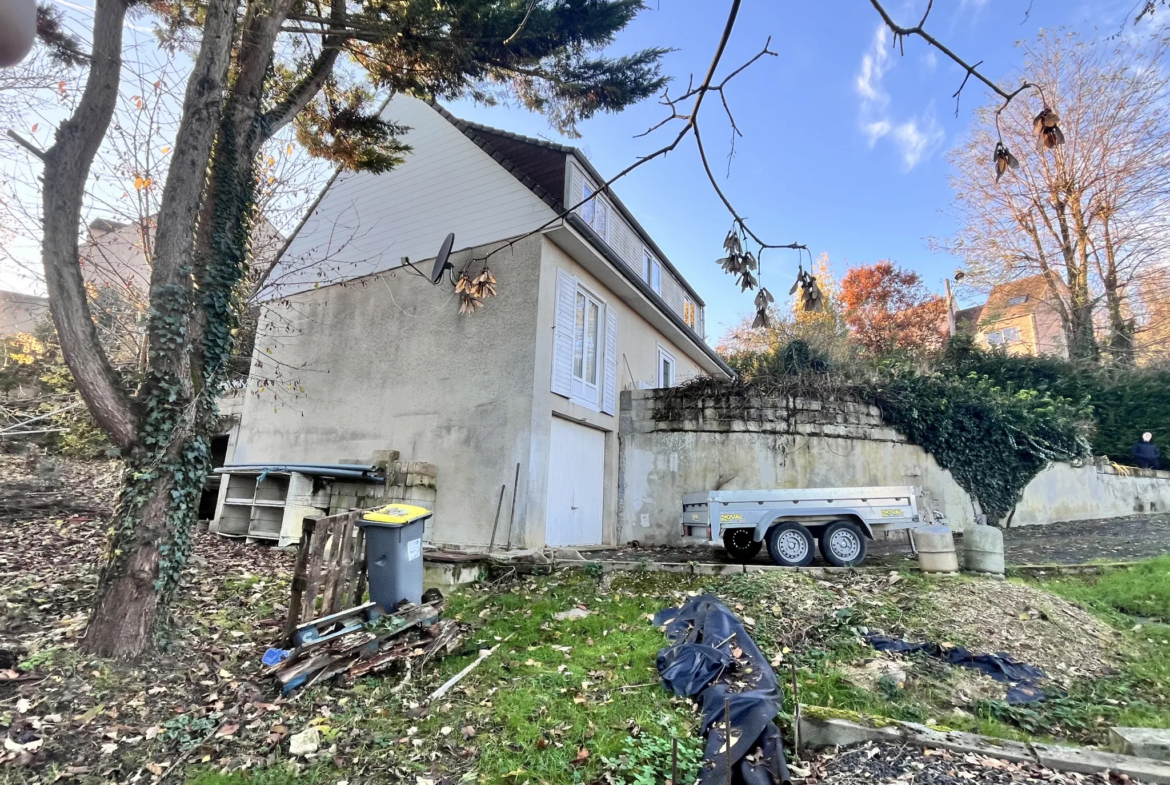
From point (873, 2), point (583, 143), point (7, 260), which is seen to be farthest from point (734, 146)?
point (7, 260)

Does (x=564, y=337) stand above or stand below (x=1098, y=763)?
above

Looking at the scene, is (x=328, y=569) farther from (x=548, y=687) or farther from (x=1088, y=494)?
(x=1088, y=494)

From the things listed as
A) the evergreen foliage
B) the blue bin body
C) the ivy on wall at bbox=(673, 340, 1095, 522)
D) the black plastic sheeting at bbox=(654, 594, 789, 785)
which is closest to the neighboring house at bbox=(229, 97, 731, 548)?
the ivy on wall at bbox=(673, 340, 1095, 522)

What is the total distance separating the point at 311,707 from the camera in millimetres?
3967

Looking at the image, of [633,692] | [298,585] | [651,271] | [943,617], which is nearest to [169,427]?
[298,585]

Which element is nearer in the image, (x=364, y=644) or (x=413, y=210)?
(x=364, y=644)

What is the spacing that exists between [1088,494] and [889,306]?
15875 mm

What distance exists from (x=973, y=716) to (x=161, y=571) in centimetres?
648

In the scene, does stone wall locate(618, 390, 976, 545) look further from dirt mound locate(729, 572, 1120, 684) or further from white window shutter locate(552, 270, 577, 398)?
dirt mound locate(729, 572, 1120, 684)

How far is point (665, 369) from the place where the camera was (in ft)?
49.3

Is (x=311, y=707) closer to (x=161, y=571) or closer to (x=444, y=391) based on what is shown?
(x=161, y=571)

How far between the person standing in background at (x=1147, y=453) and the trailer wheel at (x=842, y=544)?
49.2 feet

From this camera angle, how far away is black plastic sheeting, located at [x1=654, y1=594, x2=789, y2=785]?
3.12 metres

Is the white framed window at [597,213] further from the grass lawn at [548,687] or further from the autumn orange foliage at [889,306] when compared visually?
the autumn orange foliage at [889,306]
